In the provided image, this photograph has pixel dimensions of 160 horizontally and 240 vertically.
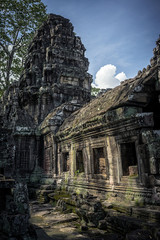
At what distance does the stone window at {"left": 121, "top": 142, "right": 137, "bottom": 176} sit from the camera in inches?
239

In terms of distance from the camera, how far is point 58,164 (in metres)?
10.5

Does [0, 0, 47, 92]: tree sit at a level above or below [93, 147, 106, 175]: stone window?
above

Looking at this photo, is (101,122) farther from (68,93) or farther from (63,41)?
(63,41)

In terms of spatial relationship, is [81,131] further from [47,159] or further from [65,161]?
[47,159]

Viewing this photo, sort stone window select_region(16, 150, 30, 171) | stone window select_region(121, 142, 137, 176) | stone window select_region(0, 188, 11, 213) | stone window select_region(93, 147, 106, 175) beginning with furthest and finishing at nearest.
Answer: stone window select_region(16, 150, 30, 171) < stone window select_region(93, 147, 106, 175) < stone window select_region(121, 142, 137, 176) < stone window select_region(0, 188, 11, 213)

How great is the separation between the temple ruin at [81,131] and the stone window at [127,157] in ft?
0.10

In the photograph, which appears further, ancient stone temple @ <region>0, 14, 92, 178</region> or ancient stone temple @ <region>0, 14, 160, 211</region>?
ancient stone temple @ <region>0, 14, 92, 178</region>

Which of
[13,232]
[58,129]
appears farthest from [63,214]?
[58,129]

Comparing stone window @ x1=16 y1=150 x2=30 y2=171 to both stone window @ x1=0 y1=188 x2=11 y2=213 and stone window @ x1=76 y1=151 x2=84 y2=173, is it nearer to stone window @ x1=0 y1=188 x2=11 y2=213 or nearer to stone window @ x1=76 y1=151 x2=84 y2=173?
stone window @ x1=76 y1=151 x2=84 y2=173

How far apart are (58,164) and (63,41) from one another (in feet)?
41.5

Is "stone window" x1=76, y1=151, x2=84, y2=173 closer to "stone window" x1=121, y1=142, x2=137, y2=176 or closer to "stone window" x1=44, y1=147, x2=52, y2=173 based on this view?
"stone window" x1=44, y1=147, x2=52, y2=173

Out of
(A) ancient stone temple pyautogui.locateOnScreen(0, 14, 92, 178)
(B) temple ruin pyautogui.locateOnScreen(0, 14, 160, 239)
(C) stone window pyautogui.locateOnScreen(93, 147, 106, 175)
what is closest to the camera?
(B) temple ruin pyautogui.locateOnScreen(0, 14, 160, 239)

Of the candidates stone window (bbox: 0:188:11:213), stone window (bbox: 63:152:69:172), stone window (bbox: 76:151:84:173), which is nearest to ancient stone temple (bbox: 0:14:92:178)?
stone window (bbox: 63:152:69:172)

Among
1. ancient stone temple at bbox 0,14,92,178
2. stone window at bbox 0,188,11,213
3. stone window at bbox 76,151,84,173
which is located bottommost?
stone window at bbox 0,188,11,213
